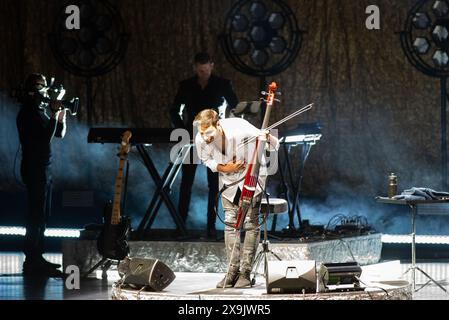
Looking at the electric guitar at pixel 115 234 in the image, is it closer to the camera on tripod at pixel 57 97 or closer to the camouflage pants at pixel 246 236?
the camera on tripod at pixel 57 97

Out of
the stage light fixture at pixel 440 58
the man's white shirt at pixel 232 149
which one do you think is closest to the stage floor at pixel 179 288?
the man's white shirt at pixel 232 149

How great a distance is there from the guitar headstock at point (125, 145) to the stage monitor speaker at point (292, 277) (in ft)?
7.70

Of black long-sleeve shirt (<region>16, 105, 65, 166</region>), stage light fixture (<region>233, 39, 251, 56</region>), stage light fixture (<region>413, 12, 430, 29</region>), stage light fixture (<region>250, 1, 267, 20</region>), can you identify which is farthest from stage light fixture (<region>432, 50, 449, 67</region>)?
black long-sleeve shirt (<region>16, 105, 65, 166</region>)

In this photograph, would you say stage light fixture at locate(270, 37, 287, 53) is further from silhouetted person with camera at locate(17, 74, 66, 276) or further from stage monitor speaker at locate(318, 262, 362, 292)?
stage monitor speaker at locate(318, 262, 362, 292)

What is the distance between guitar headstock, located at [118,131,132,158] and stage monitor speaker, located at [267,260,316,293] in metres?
2.35

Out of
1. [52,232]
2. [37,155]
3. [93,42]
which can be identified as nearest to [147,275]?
[37,155]

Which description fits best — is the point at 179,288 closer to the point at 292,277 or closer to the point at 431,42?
the point at 292,277

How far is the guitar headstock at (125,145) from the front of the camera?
861 centimetres

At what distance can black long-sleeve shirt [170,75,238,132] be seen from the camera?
9.20m

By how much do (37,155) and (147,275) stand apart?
2476mm
